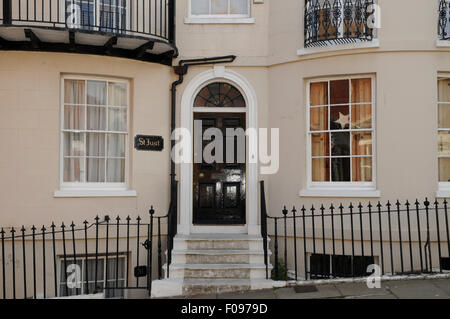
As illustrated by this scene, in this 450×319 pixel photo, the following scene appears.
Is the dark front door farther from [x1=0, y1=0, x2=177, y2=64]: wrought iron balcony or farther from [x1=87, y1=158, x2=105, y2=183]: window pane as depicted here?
[x1=0, y1=0, x2=177, y2=64]: wrought iron balcony

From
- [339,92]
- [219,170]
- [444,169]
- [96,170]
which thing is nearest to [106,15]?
[96,170]

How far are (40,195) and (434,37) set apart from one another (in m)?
7.30

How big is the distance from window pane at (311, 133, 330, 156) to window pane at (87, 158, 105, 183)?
3.86m

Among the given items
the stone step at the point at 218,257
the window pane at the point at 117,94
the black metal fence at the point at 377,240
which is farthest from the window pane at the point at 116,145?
the black metal fence at the point at 377,240

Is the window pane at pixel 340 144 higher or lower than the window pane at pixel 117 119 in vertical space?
lower

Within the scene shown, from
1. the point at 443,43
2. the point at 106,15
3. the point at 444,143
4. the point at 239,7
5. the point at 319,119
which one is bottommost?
the point at 444,143

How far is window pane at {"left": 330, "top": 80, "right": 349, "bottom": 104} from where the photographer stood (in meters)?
9.70

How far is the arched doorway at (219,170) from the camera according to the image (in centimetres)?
1016

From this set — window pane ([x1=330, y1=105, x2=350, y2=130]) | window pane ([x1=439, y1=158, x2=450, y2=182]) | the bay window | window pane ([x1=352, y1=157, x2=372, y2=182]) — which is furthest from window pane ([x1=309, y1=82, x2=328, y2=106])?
window pane ([x1=439, y1=158, x2=450, y2=182])

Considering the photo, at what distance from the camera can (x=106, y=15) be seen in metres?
9.98

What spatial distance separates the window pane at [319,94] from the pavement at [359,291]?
339 cm

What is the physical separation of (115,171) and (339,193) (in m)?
4.07

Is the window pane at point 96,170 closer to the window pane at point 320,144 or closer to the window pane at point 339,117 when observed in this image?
the window pane at point 320,144

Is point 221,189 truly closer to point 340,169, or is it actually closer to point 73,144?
point 340,169
